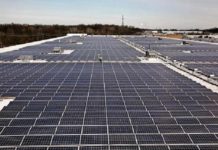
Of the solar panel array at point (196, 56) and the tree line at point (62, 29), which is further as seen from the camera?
the tree line at point (62, 29)

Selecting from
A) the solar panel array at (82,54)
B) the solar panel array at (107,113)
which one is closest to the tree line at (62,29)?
the solar panel array at (82,54)

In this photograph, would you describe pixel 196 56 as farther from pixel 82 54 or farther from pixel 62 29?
pixel 62 29

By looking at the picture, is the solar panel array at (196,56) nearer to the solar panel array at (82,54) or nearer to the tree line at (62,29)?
the solar panel array at (82,54)

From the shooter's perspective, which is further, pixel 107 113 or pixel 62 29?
pixel 62 29

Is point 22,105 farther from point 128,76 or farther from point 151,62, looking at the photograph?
point 151,62

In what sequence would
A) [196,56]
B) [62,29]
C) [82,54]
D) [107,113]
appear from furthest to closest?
[62,29] < [82,54] < [196,56] < [107,113]

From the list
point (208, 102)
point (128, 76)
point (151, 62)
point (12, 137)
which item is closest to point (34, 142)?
point (12, 137)

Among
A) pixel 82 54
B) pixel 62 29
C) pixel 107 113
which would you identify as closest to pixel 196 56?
pixel 82 54

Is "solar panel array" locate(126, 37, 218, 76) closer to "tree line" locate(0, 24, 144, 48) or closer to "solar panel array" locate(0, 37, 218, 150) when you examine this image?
"solar panel array" locate(0, 37, 218, 150)

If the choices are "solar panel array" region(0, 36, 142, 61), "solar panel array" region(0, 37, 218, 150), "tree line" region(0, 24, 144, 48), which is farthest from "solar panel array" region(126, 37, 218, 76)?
"tree line" region(0, 24, 144, 48)
